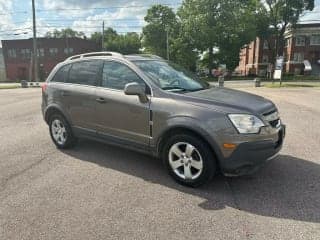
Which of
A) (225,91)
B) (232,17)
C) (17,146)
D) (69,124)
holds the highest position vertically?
(232,17)

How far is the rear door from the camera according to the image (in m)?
5.39

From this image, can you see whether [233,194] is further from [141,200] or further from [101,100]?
[101,100]

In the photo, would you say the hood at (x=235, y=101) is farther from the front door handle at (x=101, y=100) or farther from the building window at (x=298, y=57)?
the building window at (x=298, y=57)

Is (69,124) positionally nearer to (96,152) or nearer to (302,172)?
(96,152)

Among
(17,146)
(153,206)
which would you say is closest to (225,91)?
(153,206)

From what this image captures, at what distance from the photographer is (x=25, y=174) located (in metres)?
Result: 4.94

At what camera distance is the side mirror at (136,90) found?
14.9 feet

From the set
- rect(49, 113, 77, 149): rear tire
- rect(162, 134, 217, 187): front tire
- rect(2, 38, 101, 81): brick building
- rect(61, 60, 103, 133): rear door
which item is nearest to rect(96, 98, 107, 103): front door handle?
rect(61, 60, 103, 133): rear door

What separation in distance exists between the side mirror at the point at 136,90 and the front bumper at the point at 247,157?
58.1 inches

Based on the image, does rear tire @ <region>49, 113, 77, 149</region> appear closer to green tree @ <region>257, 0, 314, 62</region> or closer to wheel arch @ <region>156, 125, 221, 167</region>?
wheel arch @ <region>156, 125, 221, 167</region>

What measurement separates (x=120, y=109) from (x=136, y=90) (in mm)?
549

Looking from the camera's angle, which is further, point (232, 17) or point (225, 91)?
point (232, 17)

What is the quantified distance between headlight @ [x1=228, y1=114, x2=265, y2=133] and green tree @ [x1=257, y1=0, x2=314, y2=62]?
5353 cm

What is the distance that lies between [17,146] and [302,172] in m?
5.44
